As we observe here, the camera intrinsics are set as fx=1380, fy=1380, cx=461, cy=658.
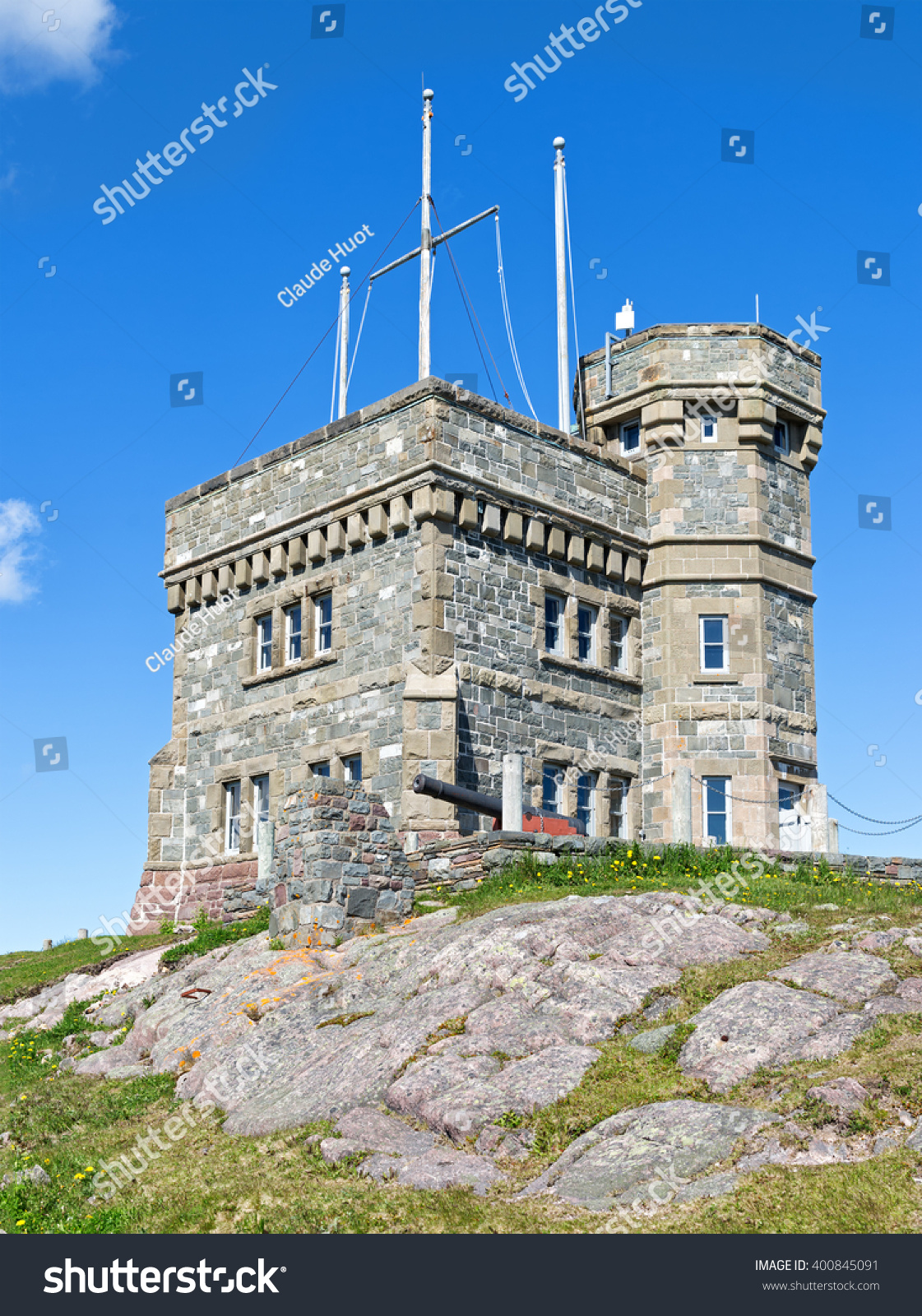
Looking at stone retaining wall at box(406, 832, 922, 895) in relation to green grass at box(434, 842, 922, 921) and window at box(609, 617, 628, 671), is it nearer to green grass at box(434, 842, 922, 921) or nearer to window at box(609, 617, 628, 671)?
green grass at box(434, 842, 922, 921)

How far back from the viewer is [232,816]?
92.4 ft

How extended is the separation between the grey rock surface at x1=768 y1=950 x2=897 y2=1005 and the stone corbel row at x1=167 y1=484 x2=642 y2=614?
13051 millimetres

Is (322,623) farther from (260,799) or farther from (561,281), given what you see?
(561,281)

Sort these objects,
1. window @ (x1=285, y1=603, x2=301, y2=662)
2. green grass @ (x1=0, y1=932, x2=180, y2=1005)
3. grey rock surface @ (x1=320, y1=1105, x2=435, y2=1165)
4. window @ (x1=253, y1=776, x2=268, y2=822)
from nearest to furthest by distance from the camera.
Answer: grey rock surface @ (x1=320, y1=1105, x2=435, y2=1165) → green grass @ (x1=0, y1=932, x2=180, y2=1005) → window @ (x1=253, y1=776, x2=268, y2=822) → window @ (x1=285, y1=603, x2=301, y2=662)

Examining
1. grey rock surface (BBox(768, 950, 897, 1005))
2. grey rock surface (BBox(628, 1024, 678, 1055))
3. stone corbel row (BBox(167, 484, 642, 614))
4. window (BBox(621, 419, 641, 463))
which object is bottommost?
grey rock surface (BBox(628, 1024, 678, 1055))

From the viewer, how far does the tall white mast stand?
1182 inches

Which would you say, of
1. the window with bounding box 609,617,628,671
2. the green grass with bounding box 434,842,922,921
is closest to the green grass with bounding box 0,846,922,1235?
the green grass with bounding box 434,842,922,921

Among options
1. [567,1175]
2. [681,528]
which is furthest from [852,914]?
[681,528]

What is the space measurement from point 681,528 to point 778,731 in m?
4.63

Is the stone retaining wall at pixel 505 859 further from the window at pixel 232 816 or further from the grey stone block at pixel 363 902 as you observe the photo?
the window at pixel 232 816

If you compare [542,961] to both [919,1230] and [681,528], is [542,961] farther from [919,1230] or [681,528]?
[681,528]

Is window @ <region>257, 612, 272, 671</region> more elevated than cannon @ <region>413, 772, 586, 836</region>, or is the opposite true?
window @ <region>257, 612, 272, 671</region>

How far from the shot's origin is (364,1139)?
1155 centimetres

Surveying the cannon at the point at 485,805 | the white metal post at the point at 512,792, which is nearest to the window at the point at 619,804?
the cannon at the point at 485,805
